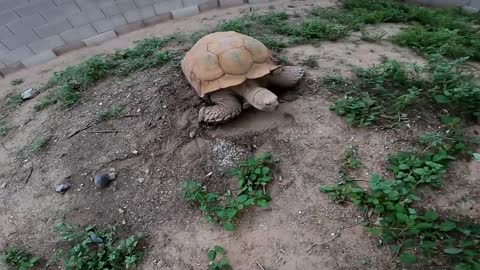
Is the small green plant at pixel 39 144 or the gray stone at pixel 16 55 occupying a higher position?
the small green plant at pixel 39 144

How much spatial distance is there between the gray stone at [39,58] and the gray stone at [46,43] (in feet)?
0.47

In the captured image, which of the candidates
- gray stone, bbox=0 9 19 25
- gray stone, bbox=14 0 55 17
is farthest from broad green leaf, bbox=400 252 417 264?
gray stone, bbox=0 9 19 25

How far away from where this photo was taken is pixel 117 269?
8.58 feet

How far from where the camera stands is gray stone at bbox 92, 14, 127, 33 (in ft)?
18.1

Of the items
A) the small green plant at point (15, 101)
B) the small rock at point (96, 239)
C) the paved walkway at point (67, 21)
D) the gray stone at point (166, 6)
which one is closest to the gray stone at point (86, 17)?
the paved walkway at point (67, 21)

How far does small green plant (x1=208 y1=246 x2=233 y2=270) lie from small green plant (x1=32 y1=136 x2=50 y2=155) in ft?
6.70

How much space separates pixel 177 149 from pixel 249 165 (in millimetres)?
706

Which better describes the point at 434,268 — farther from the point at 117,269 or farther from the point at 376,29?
the point at 376,29

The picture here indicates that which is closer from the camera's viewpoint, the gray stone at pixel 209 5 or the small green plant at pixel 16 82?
the small green plant at pixel 16 82

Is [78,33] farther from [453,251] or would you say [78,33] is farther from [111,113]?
[453,251]

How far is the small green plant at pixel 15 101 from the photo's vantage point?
433 cm

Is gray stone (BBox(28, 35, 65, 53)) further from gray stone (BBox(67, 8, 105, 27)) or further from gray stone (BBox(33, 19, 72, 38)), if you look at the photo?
gray stone (BBox(67, 8, 105, 27))

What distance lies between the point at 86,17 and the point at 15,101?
1.93m

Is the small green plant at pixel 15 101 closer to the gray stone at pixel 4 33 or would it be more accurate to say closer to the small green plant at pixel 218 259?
the gray stone at pixel 4 33
